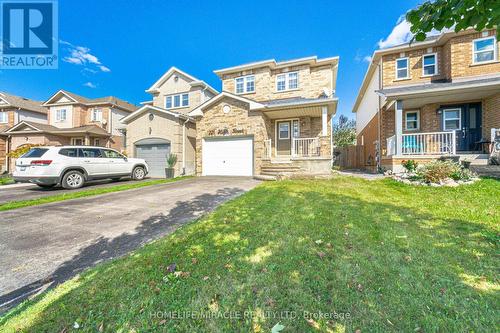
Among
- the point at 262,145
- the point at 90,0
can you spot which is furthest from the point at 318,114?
the point at 90,0

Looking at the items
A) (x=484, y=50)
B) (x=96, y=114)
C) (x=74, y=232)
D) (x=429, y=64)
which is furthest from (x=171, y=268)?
→ (x=96, y=114)

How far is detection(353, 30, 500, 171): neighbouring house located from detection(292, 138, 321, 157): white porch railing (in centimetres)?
362

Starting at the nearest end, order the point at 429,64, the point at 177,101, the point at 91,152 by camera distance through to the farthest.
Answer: the point at 91,152, the point at 429,64, the point at 177,101

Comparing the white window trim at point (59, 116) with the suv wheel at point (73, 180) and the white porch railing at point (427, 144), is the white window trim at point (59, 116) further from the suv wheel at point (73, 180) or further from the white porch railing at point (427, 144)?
the white porch railing at point (427, 144)

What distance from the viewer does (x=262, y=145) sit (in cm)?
1211

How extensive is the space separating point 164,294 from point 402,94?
12231 millimetres

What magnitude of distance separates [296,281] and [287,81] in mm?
14521

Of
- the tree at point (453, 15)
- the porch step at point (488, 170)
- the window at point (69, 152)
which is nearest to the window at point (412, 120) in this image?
the porch step at point (488, 170)

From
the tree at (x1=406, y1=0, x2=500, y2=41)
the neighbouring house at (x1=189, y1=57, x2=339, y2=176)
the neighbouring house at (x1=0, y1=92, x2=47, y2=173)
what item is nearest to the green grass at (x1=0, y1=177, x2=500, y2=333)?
the tree at (x1=406, y1=0, x2=500, y2=41)

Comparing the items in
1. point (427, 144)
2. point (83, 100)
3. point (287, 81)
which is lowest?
point (427, 144)

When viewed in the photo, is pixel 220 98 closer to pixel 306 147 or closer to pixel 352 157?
pixel 306 147

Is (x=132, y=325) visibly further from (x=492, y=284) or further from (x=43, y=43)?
(x=43, y=43)

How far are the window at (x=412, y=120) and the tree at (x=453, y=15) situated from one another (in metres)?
11.2

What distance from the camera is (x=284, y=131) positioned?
46.2 feet
